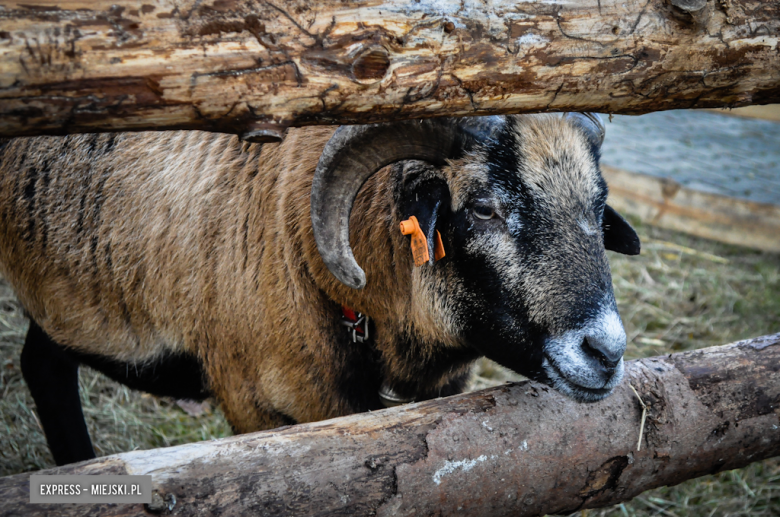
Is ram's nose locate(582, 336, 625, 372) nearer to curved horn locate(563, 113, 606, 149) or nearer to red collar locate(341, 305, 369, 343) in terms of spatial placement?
curved horn locate(563, 113, 606, 149)

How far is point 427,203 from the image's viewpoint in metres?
2.92

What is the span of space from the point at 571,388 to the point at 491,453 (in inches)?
22.2

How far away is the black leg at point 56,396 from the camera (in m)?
4.45

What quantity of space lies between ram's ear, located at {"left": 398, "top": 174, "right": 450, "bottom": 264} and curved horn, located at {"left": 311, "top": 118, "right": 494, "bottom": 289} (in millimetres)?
211

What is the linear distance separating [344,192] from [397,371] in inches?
48.7

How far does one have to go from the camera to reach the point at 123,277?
12.2ft

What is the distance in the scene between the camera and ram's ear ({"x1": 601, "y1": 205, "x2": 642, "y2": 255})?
11.8ft

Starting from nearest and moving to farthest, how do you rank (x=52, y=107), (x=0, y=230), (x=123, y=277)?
(x=52, y=107) < (x=123, y=277) < (x=0, y=230)

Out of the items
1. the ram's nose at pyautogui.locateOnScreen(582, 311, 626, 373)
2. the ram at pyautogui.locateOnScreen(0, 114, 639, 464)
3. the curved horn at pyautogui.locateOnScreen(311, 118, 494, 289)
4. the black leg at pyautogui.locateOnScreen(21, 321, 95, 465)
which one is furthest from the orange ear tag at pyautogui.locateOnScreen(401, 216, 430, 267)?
the black leg at pyautogui.locateOnScreen(21, 321, 95, 465)

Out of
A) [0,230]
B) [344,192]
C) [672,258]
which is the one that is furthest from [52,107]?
[672,258]

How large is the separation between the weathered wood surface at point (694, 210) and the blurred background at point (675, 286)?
0.01 meters

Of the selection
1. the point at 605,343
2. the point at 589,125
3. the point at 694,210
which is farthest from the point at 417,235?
the point at 694,210

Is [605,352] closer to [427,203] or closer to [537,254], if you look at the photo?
[537,254]

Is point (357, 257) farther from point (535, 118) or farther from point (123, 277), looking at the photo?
point (123, 277)
